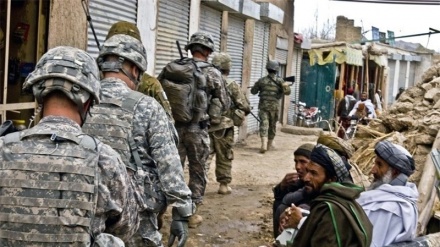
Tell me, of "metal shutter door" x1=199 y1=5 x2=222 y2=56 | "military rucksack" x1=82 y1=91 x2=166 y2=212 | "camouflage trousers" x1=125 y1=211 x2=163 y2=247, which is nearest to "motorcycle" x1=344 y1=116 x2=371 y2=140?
"metal shutter door" x1=199 y1=5 x2=222 y2=56

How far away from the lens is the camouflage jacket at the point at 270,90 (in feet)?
40.7

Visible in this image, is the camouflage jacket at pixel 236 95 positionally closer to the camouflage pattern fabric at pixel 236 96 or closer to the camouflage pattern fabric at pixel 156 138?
the camouflage pattern fabric at pixel 236 96

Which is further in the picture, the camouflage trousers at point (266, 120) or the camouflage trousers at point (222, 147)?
the camouflage trousers at point (266, 120)

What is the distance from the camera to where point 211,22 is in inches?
480

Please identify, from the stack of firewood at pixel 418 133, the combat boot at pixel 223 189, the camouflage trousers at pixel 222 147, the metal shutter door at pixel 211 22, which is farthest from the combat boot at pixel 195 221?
the metal shutter door at pixel 211 22

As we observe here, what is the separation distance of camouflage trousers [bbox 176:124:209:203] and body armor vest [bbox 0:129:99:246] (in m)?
4.02

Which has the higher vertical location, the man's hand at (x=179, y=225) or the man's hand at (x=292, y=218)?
the man's hand at (x=292, y=218)

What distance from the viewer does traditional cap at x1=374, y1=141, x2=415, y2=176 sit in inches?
150

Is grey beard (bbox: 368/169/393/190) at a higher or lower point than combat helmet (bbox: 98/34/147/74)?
lower

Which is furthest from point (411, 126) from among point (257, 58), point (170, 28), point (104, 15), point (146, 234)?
point (257, 58)

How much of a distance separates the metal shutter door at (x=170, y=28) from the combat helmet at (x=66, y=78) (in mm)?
6871

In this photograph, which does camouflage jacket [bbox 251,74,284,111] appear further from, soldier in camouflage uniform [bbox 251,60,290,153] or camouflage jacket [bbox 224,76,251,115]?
camouflage jacket [bbox 224,76,251,115]

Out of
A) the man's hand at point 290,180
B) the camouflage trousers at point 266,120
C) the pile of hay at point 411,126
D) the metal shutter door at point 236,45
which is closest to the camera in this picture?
the man's hand at point 290,180

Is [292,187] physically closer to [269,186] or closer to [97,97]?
[97,97]
